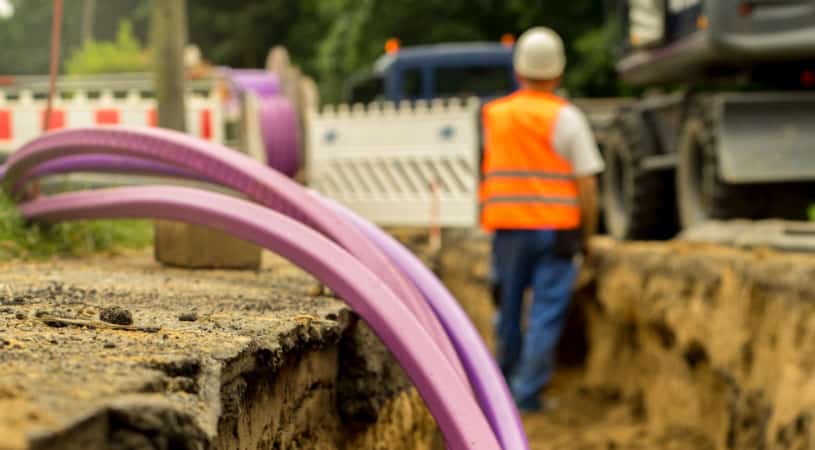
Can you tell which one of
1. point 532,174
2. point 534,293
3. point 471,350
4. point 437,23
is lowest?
point 534,293

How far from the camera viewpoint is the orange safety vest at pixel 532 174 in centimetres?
612

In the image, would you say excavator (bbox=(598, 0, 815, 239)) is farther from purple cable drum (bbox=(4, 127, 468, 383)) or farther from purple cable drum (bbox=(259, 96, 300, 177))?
purple cable drum (bbox=(4, 127, 468, 383))

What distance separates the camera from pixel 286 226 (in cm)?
282

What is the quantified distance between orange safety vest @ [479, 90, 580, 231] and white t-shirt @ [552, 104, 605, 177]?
0.04 metres

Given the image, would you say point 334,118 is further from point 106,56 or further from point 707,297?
point 106,56


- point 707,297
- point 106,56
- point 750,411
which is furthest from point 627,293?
point 106,56

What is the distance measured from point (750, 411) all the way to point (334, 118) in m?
6.50

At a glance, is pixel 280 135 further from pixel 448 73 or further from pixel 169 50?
pixel 448 73

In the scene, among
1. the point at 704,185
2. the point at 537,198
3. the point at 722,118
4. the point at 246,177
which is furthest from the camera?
the point at 704,185

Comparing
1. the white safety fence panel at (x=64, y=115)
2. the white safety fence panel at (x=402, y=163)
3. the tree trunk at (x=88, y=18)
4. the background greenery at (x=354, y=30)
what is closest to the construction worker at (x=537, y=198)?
the white safety fence panel at (x=64, y=115)

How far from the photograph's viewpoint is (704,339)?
6.02 m

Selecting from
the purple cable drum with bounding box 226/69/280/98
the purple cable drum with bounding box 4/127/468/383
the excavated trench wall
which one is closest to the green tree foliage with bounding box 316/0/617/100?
the purple cable drum with bounding box 226/69/280/98

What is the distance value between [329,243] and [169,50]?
631 centimetres

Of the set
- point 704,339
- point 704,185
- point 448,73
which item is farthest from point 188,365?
point 448,73
